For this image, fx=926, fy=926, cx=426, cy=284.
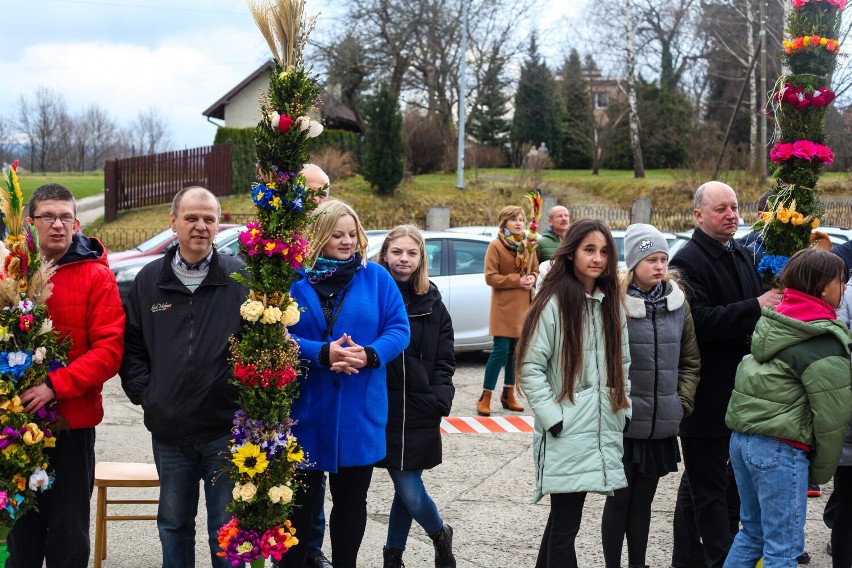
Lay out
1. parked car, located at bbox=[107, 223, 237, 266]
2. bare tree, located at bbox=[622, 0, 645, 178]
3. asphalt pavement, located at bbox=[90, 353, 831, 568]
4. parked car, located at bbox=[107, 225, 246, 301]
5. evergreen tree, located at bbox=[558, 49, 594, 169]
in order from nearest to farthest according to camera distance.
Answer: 1. asphalt pavement, located at bbox=[90, 353, 831, 568]
2. parked car, located at bbox=[107, 225, 246, 301]
3. parked car, located at bbox=[107, 223, 237, 266]
4. bare tree, located at bbox=[622, 0, 645, 178]
5. evergreen tree, located at bbox=[558, 49, 594, 169]

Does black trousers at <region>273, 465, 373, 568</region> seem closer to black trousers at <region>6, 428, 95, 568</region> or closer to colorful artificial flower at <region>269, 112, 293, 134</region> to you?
black trousers at <region>6, 428, 95, 568</region>

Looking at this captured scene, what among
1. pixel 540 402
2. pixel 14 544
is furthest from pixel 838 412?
pixel 14 544

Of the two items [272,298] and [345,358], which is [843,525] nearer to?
[345,358]

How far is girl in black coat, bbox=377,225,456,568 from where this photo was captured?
4.92 m

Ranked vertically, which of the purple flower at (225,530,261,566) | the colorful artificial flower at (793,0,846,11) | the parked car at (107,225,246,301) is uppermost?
the colorful artificial flower at (793,0,846,11)

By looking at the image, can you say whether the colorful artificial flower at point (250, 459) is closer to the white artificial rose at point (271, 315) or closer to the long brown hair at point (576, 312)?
the white artificial rose at point (271, 315)

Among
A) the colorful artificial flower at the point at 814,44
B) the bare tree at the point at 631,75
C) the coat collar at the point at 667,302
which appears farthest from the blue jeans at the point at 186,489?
the bare tree at the point at 631,75

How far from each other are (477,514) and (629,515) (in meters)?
1.56

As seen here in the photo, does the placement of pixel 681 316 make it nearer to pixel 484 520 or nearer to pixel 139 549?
pixel 484 520

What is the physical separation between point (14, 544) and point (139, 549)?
1.15 meters

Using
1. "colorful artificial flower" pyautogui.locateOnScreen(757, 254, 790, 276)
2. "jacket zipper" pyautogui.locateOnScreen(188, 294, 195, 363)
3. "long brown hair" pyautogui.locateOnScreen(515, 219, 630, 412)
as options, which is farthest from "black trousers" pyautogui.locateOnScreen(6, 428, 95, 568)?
"colorful artificial flower" pyautogui.locateOnScreen(757, 254, 790, 276)

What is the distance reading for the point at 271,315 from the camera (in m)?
3.91

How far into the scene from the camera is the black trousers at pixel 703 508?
4883 mm

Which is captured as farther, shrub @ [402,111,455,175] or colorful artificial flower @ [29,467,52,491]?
shrub @ [402,111,455,175]
